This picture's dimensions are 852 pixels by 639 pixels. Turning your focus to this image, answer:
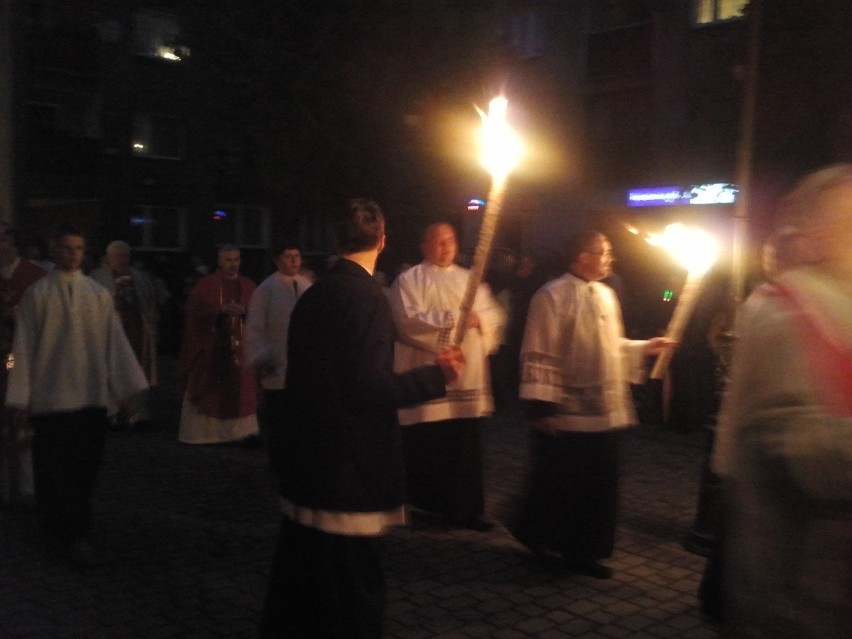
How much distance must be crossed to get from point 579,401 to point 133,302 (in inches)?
245

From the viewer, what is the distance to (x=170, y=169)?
32.8 metres

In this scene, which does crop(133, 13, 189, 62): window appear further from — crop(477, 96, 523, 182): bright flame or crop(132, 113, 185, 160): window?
crop(477, 96, 523, 182): bright flame

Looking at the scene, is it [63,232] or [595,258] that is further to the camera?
[63,232]

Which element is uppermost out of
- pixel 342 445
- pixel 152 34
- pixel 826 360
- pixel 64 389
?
pixel 152 34

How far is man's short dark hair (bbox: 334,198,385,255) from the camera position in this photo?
11.5ft

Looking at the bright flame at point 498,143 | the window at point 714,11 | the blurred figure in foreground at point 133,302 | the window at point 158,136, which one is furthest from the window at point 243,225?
the bright flame at point 498,143

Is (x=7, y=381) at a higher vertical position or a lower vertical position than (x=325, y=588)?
higher

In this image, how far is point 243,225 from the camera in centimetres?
3459

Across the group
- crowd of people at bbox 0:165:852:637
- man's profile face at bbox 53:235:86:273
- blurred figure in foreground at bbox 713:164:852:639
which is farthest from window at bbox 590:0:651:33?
blurred figure in foreground at bbox 713:164:852:639

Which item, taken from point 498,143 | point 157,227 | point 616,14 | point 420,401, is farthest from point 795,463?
point 157,227

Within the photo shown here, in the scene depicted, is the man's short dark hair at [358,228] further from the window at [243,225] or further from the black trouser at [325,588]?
the window at [243,225]

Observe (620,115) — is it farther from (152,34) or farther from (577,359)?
(577,359)

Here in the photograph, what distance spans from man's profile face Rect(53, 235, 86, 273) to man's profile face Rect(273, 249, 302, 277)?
8.43 feet

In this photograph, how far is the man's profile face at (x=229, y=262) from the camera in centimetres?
928
